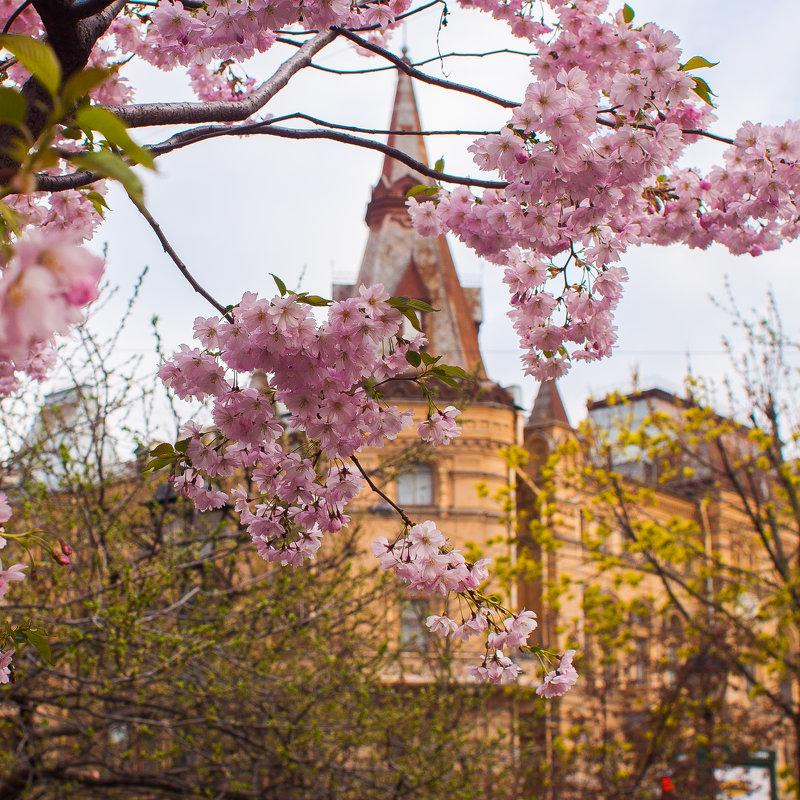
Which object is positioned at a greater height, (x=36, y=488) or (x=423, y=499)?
(x=423, y=499)

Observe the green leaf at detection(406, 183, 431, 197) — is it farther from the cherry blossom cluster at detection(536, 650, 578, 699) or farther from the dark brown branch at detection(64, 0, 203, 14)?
the cherry blossom cluster at detection(536, 650, 578, 699)

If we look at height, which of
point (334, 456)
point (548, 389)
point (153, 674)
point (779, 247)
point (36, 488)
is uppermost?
point (548, 389)

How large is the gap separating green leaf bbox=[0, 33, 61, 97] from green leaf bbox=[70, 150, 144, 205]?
0.27 ft

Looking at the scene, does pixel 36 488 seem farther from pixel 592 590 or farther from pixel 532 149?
pixel 592 590

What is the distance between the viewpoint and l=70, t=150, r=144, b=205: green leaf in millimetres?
1060

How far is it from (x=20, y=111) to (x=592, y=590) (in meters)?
12.6

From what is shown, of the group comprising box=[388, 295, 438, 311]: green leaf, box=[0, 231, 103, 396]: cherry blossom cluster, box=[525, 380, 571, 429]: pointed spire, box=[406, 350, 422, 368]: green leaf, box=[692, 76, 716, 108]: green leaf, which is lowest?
box=[0, 231, 103, 396]: cherry blossom cluster

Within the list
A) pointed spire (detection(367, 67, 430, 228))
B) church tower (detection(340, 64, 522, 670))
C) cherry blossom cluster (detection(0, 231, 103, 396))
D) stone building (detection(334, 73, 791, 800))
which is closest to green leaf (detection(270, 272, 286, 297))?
cherry blossom cluster (detection(0, 231, 103, 396))

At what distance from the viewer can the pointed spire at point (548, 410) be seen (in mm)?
26203

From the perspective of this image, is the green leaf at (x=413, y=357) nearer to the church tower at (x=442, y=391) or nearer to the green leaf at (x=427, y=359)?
the green leaf at (x=427, y=359)

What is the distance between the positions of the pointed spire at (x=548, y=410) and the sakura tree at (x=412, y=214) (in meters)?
22.1

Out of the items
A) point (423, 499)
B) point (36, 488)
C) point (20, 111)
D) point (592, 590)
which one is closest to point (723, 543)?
point (423, 499)

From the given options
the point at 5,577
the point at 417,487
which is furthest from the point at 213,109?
the point at 417,487

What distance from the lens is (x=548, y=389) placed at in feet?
87.4
